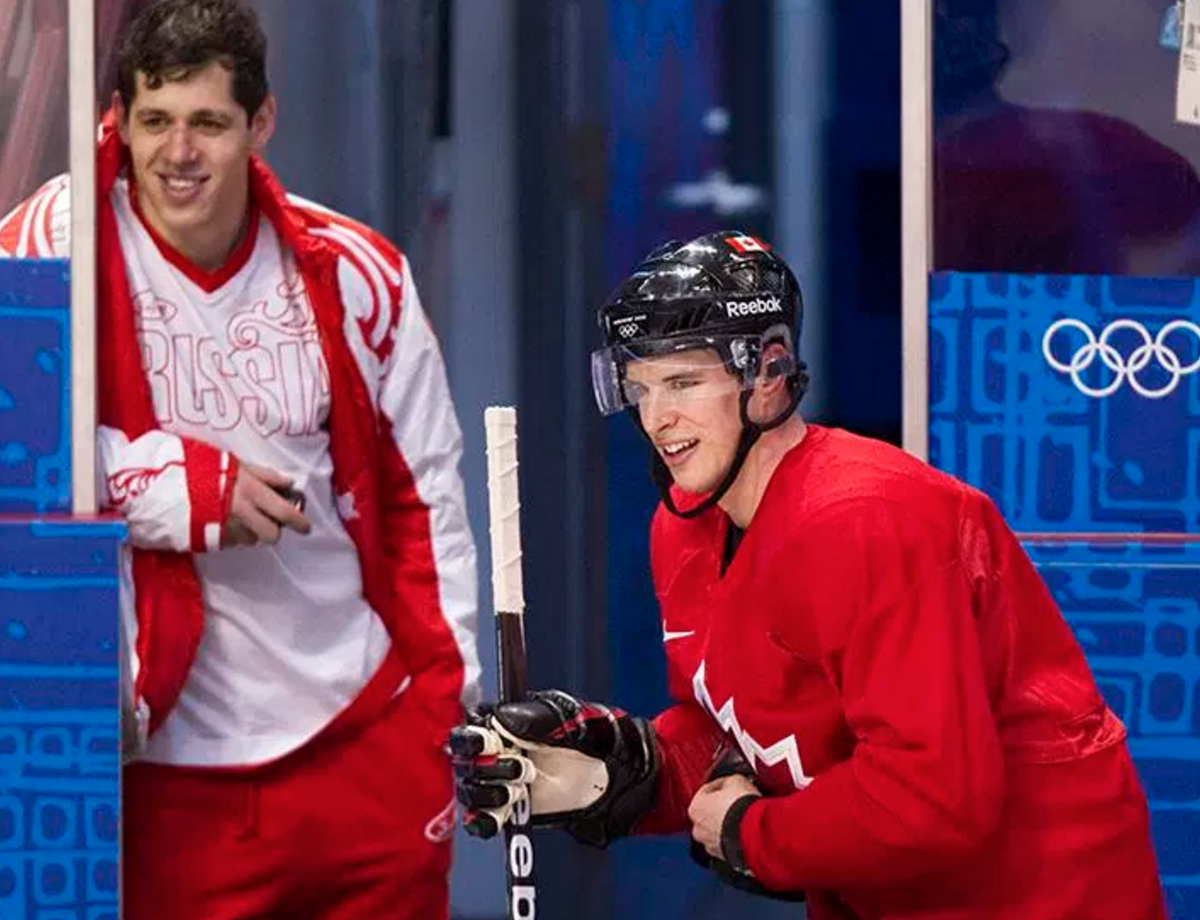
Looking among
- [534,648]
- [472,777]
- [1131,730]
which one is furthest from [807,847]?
[534,648]

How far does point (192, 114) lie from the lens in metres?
3.81

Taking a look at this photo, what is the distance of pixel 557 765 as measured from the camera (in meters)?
3.05

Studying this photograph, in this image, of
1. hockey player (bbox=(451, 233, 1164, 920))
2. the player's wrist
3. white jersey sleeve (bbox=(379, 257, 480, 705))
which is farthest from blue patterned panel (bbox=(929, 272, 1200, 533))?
the player's wrist

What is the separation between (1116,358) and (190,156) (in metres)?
1.36

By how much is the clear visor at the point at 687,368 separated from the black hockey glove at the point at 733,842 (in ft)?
1.36

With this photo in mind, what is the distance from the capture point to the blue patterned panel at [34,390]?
12.1ft

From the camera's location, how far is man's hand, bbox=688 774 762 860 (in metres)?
2.87

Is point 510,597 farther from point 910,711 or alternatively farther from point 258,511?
point 258,511

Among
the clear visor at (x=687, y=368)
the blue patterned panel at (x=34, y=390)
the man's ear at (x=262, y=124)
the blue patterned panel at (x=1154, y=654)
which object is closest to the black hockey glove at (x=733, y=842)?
the clear visor at (x=687, y=368)

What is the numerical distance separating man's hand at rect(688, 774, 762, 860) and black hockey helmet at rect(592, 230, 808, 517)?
30 centimetres

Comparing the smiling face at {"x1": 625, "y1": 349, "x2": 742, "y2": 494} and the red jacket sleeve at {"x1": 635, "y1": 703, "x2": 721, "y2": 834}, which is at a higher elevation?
the smiling face at {"x1": 625, "y1": 349, "x2": 742, "y2": 494}

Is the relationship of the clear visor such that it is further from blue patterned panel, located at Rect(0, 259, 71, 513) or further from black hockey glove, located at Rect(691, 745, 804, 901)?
blue patterned panel, located at Rect(0, 259, 71, 513)

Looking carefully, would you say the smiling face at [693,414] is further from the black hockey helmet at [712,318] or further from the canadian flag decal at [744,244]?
the canadian flag decal at [744,244]

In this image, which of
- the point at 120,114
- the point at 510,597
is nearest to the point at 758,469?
the point at 510,597
